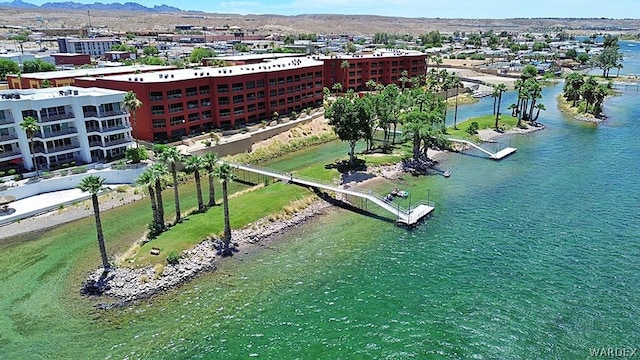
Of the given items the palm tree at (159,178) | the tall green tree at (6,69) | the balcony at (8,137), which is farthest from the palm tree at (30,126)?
the tall green tree at (6,69)

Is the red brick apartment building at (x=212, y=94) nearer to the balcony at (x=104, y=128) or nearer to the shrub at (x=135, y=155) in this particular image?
the balcony at (x=104, y=128)

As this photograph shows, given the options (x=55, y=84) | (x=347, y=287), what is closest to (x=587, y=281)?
(x=347, y=287)

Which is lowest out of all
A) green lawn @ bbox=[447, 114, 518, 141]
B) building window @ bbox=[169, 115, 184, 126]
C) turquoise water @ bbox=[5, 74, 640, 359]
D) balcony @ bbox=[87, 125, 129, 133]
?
turquoise water @ bbox=[5, 74, 640, 359]

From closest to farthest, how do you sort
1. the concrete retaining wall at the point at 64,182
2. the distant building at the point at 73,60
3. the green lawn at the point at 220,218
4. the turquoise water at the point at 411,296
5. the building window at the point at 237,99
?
the turquoise water at the point at 411,296 < the green lawn at the point at 220,218 < the concrete retaining wall at the point at 64,182 < the building window at the point at 237,99 < the distant building at the point at 73,60

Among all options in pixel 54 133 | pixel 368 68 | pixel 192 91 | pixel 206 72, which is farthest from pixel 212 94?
pixel 368 68

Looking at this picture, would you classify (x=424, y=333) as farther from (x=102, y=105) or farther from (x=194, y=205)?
(x=102, y=105)

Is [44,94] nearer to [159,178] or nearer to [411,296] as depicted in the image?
[159,178]

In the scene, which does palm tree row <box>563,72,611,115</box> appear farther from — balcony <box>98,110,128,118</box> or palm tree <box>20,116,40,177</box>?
palm tree <box>20,116,40,177</box>

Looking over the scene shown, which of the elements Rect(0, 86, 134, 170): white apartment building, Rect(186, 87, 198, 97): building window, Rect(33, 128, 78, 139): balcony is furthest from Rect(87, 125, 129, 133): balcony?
Rect(186, 87, 198, 97): building window
